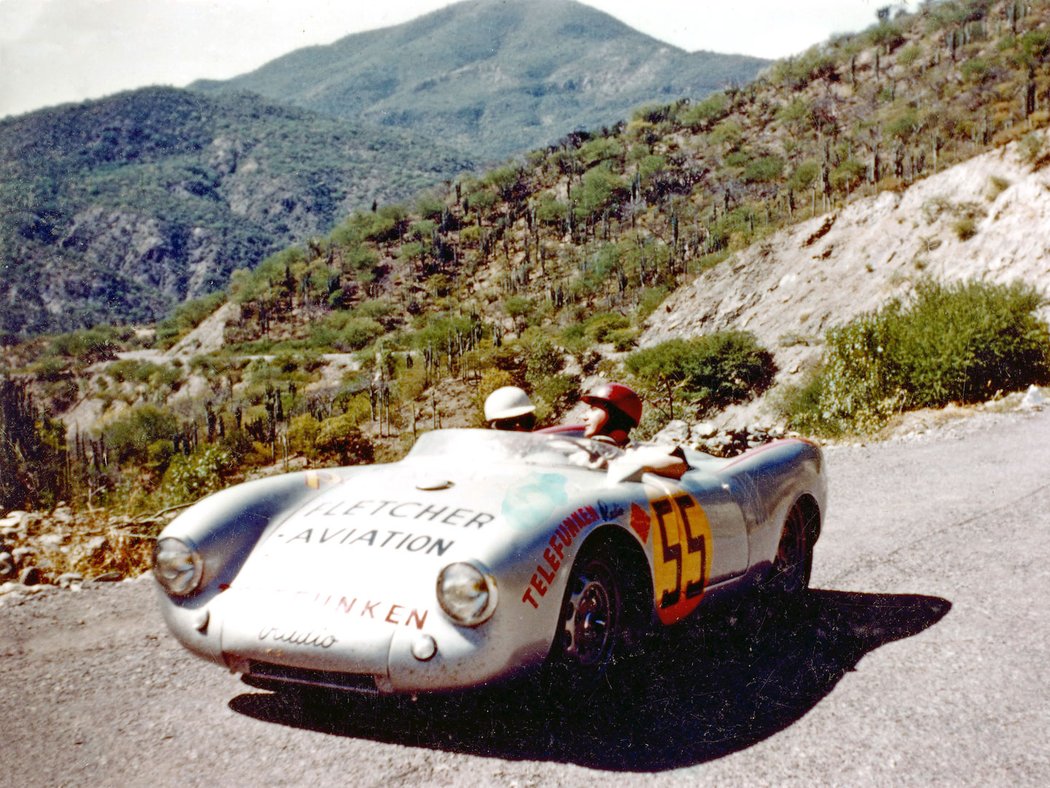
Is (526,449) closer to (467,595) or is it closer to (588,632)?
(588,632)

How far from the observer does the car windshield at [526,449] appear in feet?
14.9

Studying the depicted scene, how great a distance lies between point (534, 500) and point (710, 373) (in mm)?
36204

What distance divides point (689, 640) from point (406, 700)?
1736 mm

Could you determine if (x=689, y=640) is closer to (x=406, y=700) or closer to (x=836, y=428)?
(x=406, y=700)

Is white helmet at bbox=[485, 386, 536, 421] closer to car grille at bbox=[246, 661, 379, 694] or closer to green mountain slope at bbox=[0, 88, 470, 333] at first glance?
car grille at bbox=[246, 661, 379, 694]

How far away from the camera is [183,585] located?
12.9ft

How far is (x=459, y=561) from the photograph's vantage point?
345 centimetres

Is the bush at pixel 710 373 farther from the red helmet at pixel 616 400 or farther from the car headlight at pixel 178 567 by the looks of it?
the car headlight at pixel 178 567

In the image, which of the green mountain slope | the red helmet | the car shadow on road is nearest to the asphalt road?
the car shadow on road

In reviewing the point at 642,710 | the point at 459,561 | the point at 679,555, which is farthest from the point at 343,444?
the point at 459,561

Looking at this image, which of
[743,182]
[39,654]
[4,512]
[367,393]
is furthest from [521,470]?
[743,182]

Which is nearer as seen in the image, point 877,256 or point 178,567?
point 178,567

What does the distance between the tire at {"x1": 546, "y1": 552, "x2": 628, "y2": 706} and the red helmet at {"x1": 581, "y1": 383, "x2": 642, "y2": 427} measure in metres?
1.34

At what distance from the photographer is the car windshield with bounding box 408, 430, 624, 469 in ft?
14.9
